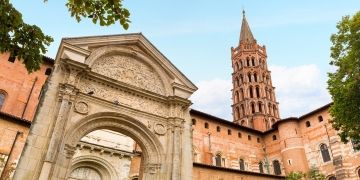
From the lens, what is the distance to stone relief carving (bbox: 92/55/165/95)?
14133mm

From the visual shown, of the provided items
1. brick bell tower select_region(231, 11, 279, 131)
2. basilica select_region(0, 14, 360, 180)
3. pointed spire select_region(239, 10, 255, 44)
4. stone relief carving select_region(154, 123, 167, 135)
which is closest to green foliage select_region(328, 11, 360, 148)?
basilica select_region(0, 14, 360, 180)

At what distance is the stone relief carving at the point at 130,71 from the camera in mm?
14133

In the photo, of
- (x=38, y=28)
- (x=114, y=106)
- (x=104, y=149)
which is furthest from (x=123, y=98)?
(x=104, y=149)

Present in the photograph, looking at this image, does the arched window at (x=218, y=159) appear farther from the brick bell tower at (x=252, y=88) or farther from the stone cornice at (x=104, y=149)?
the brick bell tower at (x=252, y=88)

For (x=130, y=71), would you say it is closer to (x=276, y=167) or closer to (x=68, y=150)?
(x=68, y=150)

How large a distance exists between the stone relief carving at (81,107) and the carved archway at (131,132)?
32 centimetres

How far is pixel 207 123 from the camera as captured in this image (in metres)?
33.1

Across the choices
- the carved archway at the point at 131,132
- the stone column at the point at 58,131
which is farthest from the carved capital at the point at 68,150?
the stone column at the point at 58,131

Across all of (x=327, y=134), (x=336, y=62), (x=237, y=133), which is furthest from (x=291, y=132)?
(x=336, y=62)

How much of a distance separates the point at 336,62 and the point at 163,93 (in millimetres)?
11604

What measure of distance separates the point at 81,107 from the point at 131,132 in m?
2.69

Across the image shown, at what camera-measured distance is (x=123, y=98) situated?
13.9 meters

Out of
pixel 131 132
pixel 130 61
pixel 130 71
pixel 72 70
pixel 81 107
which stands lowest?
pixel 131 132

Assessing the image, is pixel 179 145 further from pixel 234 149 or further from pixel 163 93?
pixel 234 149
